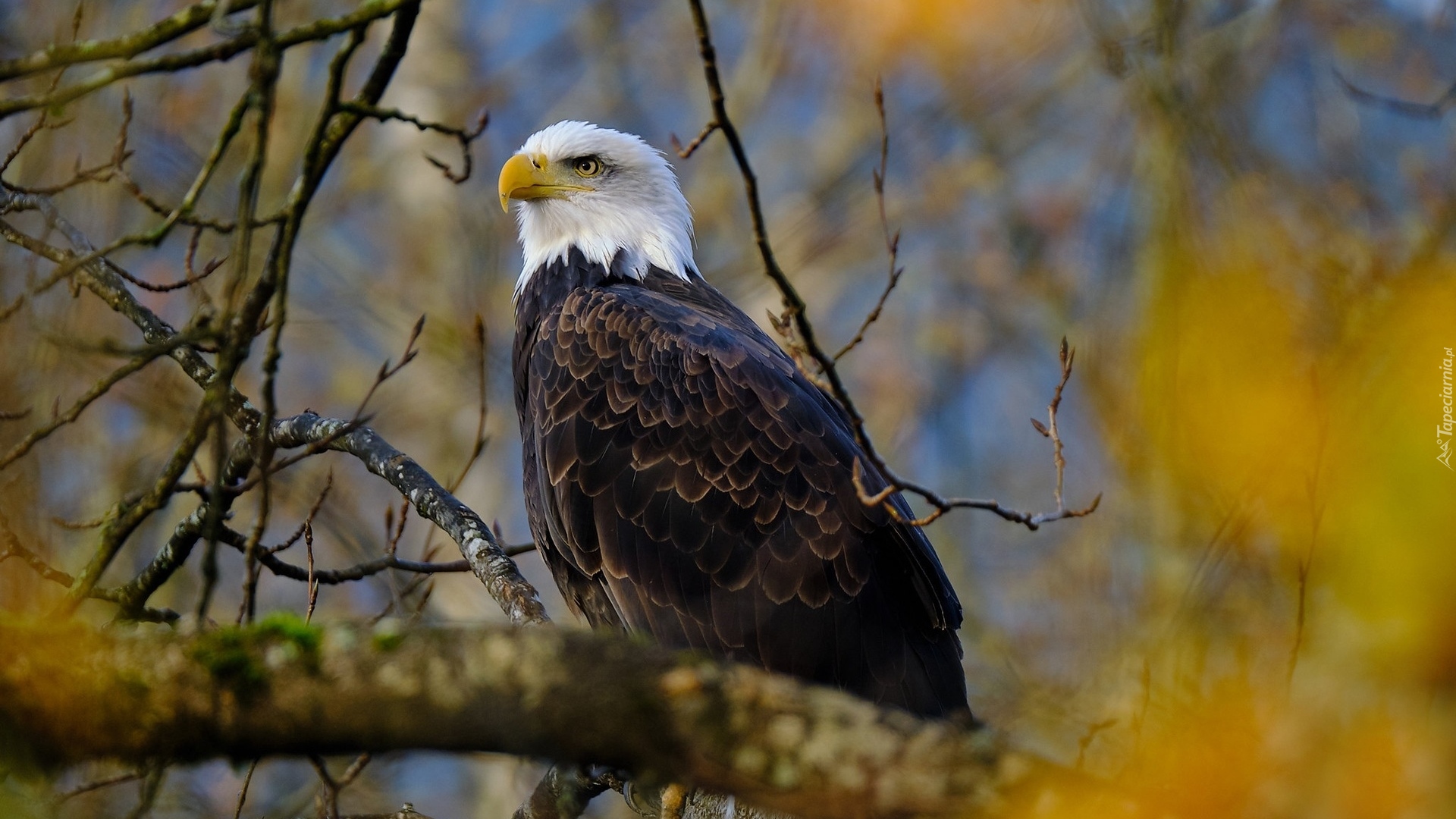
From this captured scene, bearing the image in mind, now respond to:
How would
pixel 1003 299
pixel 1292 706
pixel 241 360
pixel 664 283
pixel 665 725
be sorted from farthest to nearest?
pixel 1003 299 < pixel 664 283 < pixel 241 360 < pixel 665 725 < pixel 1292 706

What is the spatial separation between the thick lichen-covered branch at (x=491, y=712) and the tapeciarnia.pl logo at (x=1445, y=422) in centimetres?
67

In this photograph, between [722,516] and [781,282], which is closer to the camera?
[781,282]

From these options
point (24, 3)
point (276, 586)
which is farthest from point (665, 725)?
point (276, 586)

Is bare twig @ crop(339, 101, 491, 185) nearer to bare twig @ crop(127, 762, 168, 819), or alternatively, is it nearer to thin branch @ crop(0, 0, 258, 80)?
thin branch @ crop(0, 0, 258, 80)

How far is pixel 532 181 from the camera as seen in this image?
536 cm

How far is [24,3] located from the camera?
29.4 ft

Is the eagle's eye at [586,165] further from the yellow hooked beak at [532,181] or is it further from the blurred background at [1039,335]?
the blurred background at [1039,335]

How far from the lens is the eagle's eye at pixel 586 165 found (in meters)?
5.48

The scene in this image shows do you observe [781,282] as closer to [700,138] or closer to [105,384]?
[700,138]

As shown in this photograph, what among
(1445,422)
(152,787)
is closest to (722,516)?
(152,787)

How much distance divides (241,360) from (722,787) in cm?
120

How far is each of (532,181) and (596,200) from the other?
0.90 feet

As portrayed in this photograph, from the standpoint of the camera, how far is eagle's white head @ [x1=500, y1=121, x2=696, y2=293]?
17.3 ft

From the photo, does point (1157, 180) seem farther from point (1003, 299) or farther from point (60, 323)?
point (60, 323)
